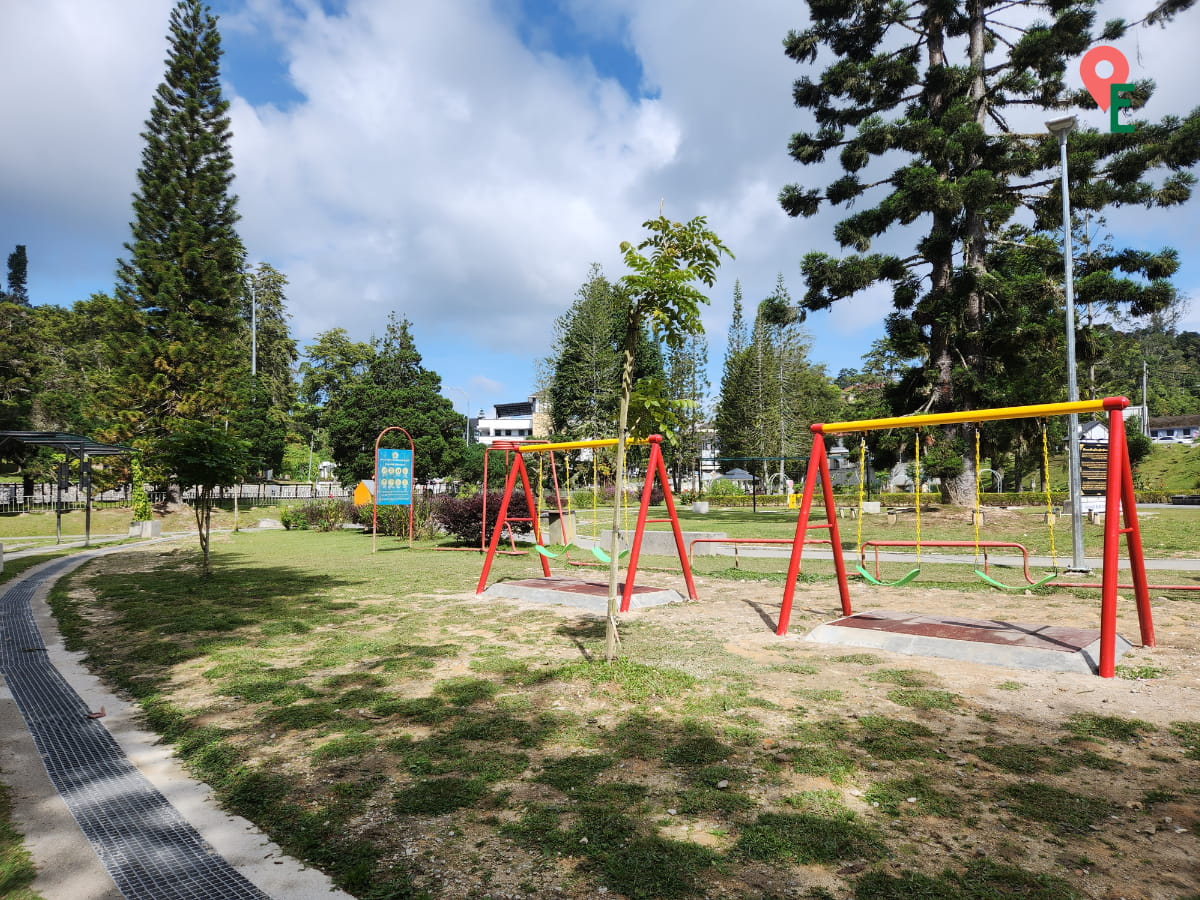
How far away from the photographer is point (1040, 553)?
46.4ft

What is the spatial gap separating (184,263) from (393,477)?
73.9ft

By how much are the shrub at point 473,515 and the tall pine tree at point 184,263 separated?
686 inches

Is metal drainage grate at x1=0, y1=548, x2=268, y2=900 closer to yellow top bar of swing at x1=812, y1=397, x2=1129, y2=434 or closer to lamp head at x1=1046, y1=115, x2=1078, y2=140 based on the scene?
yellow top bar of swing at x1=812, y1=397, x2=1129, y2=434

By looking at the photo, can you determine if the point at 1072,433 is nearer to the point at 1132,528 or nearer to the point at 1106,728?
the point at 1132,528

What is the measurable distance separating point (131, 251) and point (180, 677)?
3216 centimetres

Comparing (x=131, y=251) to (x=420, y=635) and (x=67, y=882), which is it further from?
(x=67, y=882)

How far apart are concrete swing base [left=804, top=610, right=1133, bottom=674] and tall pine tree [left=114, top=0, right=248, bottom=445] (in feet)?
97.8

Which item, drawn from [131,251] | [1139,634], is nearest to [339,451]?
[131,251]

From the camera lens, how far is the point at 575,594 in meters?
8.77

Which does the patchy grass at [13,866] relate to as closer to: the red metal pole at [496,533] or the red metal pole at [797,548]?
the red metal pole at [797,548]

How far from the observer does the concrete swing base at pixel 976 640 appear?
542 cm

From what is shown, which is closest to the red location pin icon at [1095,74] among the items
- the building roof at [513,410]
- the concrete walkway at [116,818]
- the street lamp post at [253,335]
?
the concrete walkway at [116,818]

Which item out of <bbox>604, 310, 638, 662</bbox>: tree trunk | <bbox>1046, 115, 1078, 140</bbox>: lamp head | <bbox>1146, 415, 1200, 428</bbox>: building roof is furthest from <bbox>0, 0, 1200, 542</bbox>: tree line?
<bbox>1146, 415, 1200, 428</bbox>: building roof

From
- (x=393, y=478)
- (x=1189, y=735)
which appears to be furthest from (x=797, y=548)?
(x=393, y=478)
